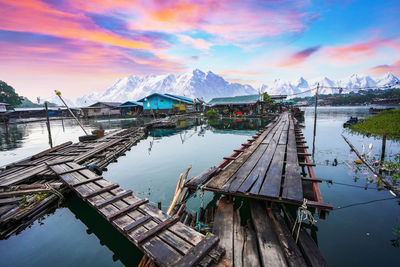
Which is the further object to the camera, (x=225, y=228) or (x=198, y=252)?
(x=225, y=228)

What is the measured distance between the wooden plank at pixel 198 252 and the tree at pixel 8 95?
104 metres

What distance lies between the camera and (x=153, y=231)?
11.7ft

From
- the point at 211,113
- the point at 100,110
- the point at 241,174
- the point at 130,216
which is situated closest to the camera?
the point at 130,216

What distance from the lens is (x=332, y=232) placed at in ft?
17.0

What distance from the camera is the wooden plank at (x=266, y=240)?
10.1 feet

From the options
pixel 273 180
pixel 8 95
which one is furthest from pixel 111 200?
pixel 8 95

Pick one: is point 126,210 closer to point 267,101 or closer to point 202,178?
point 202,178

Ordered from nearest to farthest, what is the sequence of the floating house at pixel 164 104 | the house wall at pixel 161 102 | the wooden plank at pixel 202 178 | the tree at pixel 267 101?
the wooden plank at pixel 202 178 < the tree at pixel 267 101 < the floating house at pixel 164 104 < the house wall at pixel 161 102


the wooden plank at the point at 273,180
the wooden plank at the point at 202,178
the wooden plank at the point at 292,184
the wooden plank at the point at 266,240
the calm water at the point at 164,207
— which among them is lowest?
the calm water at the point at 164,207

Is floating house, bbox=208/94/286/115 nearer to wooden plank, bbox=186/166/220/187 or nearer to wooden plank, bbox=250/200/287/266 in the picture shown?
wooden plank, bbox=186/166/220/187

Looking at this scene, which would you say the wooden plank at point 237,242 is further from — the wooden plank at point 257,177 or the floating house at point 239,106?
the floating house at point 239,106

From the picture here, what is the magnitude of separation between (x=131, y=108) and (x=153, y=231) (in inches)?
2296


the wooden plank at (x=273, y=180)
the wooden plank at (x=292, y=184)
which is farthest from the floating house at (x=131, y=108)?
the wooden plank at (x=292, y=184)

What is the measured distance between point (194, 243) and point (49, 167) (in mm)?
8511
